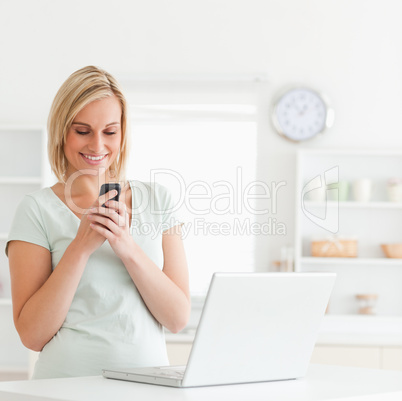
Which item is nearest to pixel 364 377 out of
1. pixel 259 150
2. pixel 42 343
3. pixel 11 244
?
pixel 42 343

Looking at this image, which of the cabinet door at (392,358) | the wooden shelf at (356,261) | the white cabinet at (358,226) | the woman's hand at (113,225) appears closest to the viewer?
the woman's hand at (113,225)

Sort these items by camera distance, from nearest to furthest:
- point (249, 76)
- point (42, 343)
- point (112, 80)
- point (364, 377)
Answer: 1. point (364, 377)
2. point (42, 343)
3. point (112, 80)
4. point (249, 76)

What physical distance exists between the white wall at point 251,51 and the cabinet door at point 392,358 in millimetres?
908

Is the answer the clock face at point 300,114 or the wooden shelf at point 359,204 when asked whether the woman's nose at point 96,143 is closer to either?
the wooden shelf at point 359,204

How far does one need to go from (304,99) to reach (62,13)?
158cm

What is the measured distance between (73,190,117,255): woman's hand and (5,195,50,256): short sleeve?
0.41 feet

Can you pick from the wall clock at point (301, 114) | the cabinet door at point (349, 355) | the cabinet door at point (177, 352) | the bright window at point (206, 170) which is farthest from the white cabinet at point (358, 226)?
the cabinet door at point (177, 352)

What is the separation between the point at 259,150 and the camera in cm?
427

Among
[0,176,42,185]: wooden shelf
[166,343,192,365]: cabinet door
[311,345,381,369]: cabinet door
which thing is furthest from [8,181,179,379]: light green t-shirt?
[0,176,42,185]: wooden shelf

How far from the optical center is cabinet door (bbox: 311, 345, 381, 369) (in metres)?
3.66

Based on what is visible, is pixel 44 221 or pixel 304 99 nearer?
pixel 44 221

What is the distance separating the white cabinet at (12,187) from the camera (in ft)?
13.8

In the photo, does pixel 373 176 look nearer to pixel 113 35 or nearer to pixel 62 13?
pixel 113 35

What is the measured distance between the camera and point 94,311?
1551 mm
